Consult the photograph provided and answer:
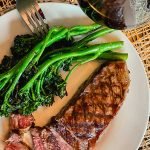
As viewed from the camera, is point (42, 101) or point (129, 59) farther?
point (129, 59)

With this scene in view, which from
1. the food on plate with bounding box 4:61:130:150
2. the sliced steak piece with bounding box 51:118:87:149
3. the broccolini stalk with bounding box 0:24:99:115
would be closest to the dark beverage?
the broccolini stalk with bounding box 0:24:99:115

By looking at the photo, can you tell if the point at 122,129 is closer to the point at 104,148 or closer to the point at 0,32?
the point at 104,148

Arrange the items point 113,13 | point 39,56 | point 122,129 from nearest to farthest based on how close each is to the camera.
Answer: point 113,13 → point 39,56 → point 122,129

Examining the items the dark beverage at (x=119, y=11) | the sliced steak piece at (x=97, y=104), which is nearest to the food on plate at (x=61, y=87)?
the sliced steak piece at (x=97, y=104)

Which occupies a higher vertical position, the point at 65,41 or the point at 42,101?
the point at 65,41

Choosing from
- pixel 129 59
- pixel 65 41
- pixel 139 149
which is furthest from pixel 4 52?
pixel 139 149

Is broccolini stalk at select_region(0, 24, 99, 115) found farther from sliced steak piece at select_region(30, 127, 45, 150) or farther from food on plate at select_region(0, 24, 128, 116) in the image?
sliced steak piece at select_region(30, 127, 45, 150)
